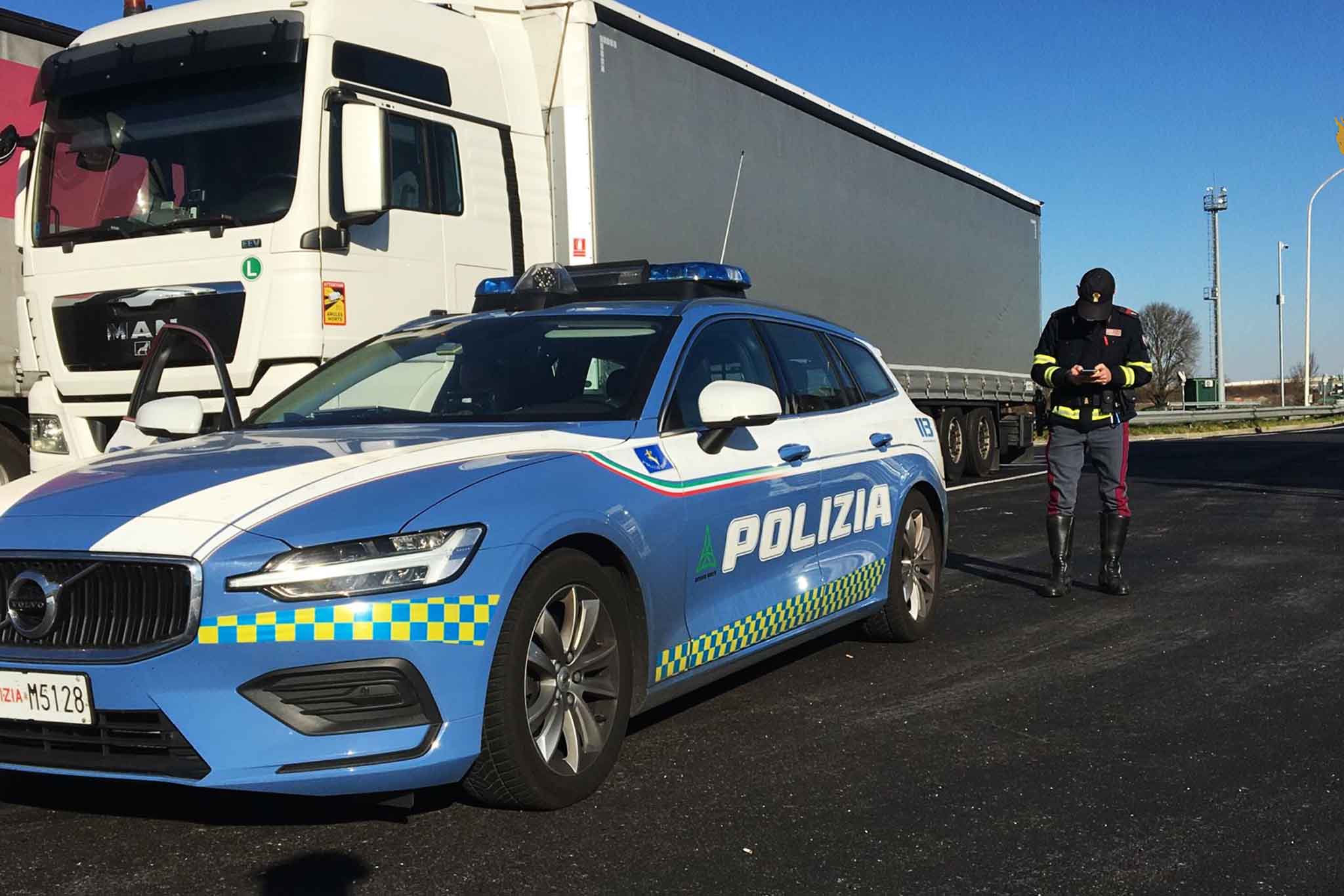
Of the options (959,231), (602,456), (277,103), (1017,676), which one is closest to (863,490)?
(1017,676)

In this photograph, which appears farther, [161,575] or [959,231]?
[959,231]

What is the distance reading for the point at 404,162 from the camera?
334 inches

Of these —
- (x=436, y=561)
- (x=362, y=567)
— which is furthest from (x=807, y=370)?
(x=362, y=567)

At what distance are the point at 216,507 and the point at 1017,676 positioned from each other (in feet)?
11.8

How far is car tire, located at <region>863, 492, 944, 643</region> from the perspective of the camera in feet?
→ 21.9

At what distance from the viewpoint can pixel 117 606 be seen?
3723mm

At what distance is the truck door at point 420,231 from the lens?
8.12 meters

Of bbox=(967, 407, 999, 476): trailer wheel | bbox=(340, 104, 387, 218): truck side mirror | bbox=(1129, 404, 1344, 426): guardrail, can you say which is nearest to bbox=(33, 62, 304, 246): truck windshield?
bbox=(340, 104, 387, 218): truck side mirror

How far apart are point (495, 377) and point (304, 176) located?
3390mm

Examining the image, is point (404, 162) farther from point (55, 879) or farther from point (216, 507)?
point (55, 879)

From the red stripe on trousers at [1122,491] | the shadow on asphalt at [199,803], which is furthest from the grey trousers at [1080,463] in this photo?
the shadow on asphalt at [199,803]

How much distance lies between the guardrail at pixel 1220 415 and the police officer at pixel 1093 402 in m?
29.9

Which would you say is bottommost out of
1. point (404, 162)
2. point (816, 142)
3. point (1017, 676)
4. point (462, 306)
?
point (1017, 676)

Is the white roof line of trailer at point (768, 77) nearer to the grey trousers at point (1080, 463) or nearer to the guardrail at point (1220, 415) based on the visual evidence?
the grey trousers at point (1080, 463)
